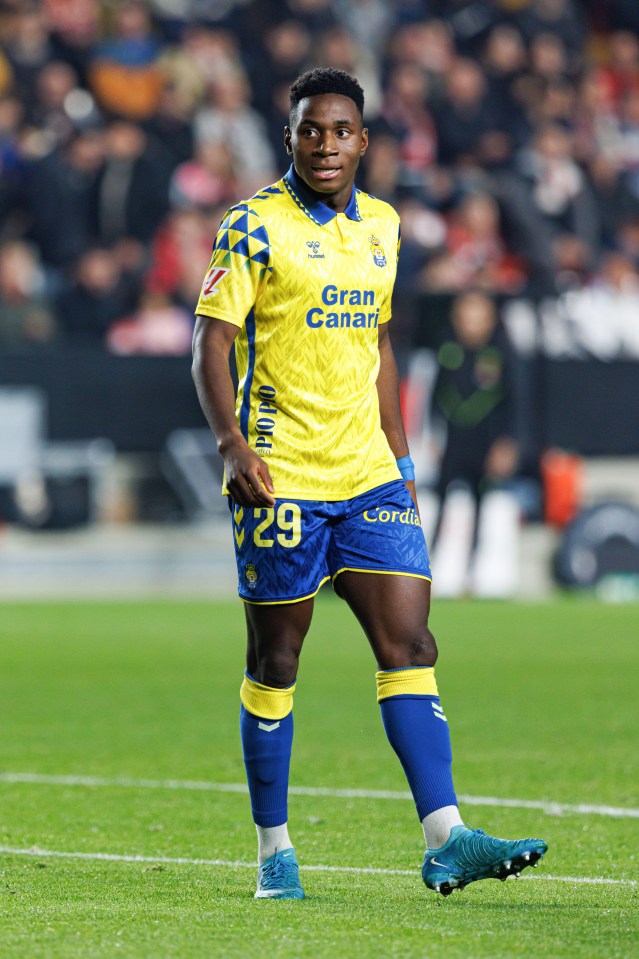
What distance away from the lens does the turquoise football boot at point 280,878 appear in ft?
15.0

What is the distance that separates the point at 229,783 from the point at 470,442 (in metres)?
10.0

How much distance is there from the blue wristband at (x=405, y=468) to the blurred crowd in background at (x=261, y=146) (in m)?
11.7

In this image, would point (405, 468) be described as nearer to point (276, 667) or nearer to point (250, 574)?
point (250, 574)

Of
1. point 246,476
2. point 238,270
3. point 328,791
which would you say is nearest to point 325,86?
point 238,270

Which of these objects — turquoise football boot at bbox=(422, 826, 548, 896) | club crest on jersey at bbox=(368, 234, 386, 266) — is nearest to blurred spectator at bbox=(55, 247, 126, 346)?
club crest on jersey at bbox=(368, 234, 386, 266)

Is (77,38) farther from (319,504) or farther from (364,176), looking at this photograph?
(319,504)

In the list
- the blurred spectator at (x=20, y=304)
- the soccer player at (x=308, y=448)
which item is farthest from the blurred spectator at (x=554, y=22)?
the soccer player at (x=308, y=448)

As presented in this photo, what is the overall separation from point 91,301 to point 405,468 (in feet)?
40.0

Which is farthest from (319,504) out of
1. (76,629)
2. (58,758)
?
(76,629)

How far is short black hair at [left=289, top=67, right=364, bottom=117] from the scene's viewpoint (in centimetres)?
480

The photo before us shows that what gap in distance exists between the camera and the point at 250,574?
15.5 ft

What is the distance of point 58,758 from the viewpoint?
25.3ft

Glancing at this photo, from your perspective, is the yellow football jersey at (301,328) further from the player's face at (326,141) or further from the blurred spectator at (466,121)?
the blurred spectator at (466,121)

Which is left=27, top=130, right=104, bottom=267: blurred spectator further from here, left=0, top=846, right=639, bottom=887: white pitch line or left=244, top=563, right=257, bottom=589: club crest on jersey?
left=244, top=563, right=257, bottom=589: club crest on jersey
